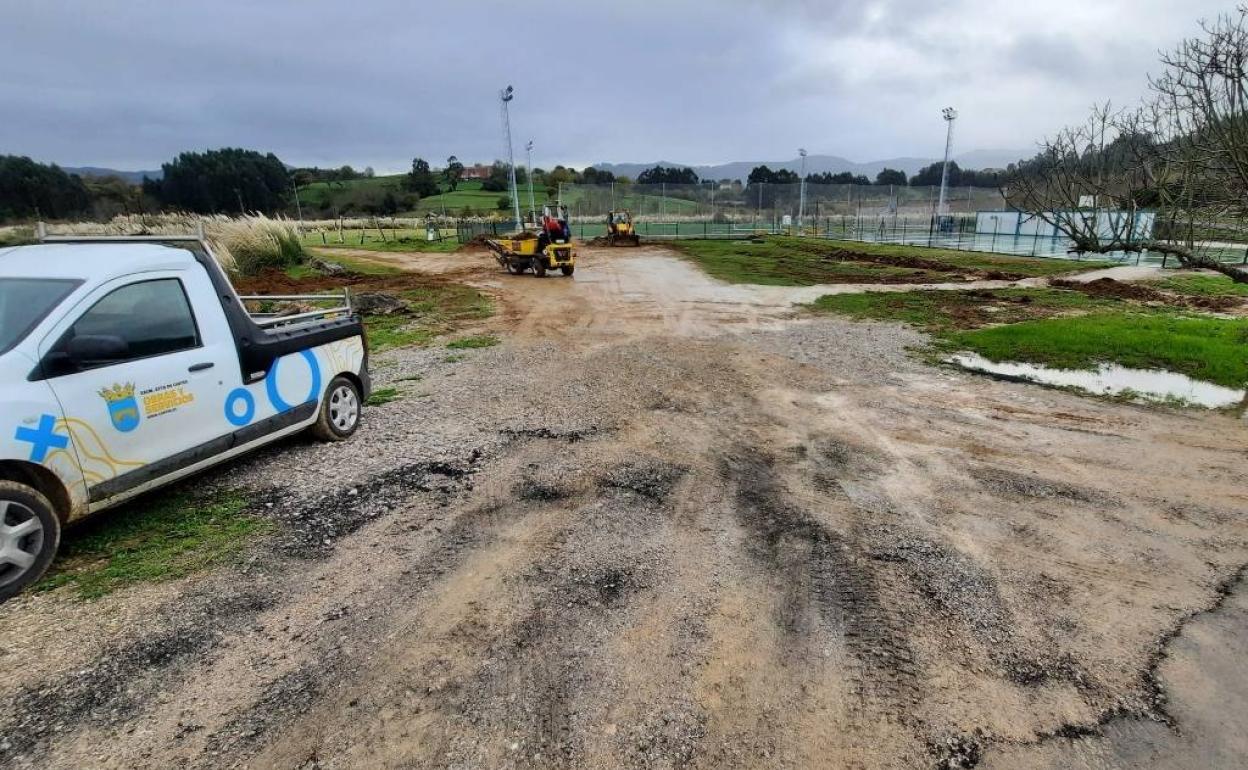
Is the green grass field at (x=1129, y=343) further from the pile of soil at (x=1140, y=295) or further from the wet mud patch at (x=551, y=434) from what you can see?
the wet mud patch at (x=551, y=434)

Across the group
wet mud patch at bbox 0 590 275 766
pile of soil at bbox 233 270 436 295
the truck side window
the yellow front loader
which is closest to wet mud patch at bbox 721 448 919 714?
wet mud patch at bbox 0 590 275 766

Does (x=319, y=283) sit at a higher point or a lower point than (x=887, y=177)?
lower

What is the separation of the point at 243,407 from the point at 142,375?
833 mm

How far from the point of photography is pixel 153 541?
4039mm

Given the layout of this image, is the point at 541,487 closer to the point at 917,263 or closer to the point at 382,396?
the point at 382,396

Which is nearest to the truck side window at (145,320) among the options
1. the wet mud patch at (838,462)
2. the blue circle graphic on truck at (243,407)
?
the blue circle graphic on truck at (243,407)

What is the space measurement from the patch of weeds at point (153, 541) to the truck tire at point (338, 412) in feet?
3.66

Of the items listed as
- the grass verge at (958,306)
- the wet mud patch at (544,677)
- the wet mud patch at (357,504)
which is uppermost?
the wet mud patch at (357,504)

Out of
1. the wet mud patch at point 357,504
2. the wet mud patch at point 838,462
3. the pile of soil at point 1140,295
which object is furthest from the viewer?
the pile of soil at point 1140,295

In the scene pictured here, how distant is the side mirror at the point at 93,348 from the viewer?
3500mm

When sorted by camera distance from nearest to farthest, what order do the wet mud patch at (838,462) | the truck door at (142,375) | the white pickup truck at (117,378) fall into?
the white pickup truck at (117,378)
the truck door at (142,375)
the wet mud patch at (838,462)

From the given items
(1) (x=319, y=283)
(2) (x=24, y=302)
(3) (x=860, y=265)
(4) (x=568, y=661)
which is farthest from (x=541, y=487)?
(3) (x=860, y=265)

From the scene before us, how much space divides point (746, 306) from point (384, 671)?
1312cm

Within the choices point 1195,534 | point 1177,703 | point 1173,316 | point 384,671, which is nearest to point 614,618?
point 384,671
